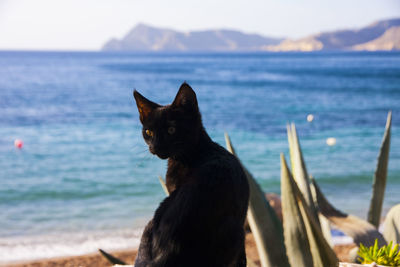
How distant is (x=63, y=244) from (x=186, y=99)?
7.14 meters

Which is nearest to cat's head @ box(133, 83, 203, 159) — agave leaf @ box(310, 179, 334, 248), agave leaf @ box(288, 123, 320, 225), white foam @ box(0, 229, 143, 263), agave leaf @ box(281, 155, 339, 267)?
agave leaf @ box(281, 155, 339, 267)

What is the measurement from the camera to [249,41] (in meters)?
176

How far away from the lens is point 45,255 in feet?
24.9

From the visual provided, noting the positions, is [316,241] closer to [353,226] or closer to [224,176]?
[353,226]

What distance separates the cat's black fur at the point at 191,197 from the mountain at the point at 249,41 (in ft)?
415

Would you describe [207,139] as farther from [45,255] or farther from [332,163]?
[332,163]

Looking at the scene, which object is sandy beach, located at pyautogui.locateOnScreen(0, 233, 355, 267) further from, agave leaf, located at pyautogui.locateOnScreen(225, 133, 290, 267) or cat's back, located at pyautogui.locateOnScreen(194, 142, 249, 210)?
cat's back, located at pyautogui.locateOnScreen(194, 142, 249, 210)

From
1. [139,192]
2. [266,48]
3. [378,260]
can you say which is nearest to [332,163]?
[139,192]

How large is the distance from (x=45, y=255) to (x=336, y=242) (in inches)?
180

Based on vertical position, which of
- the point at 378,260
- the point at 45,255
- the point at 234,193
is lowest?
the point at 45,255

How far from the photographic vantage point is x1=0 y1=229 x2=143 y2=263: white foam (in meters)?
7.62

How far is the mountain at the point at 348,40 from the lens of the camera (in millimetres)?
128113

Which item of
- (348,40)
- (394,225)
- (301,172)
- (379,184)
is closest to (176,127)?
(301,172)

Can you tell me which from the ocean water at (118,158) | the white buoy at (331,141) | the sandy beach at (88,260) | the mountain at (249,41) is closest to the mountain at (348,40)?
the mountain at (249,41)
